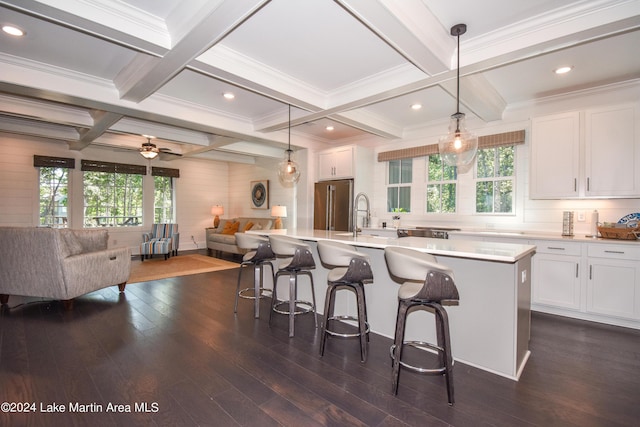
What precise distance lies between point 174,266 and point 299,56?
4914 mm

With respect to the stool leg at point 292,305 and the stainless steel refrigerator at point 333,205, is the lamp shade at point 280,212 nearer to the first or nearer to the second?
the stainless steel refrigerator at point 333,205

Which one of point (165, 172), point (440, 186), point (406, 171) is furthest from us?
point (165, 172)

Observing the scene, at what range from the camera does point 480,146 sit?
4508 mm

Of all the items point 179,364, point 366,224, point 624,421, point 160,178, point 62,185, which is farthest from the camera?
point 160,178

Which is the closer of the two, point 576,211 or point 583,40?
point 583,40

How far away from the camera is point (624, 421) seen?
65.9 inches

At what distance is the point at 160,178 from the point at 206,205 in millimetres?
1449

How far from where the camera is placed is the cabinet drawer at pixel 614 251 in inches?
116

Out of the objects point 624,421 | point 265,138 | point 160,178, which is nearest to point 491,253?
point 624,421

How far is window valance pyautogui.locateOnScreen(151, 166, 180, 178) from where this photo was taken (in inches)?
309

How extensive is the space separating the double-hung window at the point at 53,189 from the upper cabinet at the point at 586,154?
28.8 ft

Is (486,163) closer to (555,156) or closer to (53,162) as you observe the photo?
(555,156)

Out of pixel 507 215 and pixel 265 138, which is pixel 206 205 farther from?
pixel 507 215

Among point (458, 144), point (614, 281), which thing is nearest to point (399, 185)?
point (458, 144)
